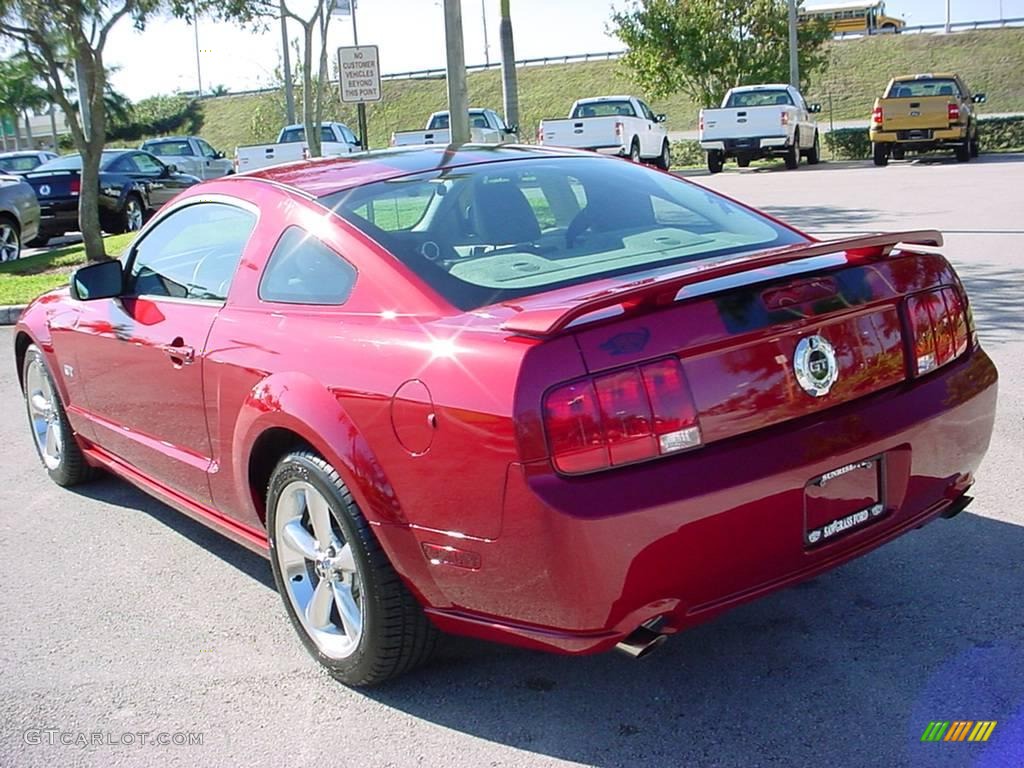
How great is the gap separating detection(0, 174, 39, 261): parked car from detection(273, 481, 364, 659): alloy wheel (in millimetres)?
13708

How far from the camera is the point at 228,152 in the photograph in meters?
71.8

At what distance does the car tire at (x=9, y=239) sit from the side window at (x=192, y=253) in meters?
12.2

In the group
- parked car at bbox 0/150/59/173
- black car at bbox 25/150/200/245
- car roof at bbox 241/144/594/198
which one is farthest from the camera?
parked car at bbox 0/150/59/173

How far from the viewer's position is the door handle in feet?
13.2

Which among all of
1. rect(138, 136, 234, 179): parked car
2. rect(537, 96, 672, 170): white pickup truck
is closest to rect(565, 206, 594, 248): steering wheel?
rect(537, 96, 672, 170): white pickup truck

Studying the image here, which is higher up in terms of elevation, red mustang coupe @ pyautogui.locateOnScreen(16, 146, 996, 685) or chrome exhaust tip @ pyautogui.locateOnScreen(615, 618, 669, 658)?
red mustang coupe @ pyautogui.locateOnScreen(16, 146, 996, 685)

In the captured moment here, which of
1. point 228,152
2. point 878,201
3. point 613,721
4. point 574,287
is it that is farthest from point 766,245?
point 228,152

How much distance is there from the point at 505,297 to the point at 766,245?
107 cm

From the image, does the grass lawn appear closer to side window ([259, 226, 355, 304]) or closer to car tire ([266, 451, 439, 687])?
side window ([259, 226, 355, 304])

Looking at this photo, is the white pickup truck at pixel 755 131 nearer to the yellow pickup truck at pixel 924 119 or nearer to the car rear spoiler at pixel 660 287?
the yellow pickup truck at pixel 924 119

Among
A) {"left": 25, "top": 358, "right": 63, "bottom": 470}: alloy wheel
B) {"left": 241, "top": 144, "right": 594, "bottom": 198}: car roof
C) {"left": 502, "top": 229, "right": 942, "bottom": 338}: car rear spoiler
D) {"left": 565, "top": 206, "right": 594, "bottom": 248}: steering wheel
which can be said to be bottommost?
{"left": 25, "top": 358, "right": 63, "bottom": 470}: alloy wheel

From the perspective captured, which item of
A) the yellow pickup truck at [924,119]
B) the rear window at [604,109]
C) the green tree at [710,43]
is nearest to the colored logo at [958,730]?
the yellow pickup truck at [924,119]

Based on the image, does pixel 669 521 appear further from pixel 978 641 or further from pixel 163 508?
pixel 163 508

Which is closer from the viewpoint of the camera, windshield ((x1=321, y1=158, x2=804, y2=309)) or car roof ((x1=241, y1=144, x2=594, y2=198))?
windshield ((x1=321, y1=158, x2=804, y2=309))
